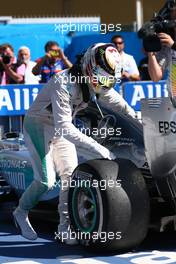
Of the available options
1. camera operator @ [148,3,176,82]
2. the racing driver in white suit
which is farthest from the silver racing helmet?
camera operator @ [148,3,176,82]

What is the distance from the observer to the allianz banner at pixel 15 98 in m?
9.30

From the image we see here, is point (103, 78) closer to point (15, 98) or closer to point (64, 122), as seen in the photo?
point (64, 122)

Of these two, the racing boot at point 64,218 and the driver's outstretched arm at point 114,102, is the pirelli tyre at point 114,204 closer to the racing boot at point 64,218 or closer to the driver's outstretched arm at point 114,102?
the racing boot at point 64,218

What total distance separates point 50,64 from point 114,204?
533 centimetres

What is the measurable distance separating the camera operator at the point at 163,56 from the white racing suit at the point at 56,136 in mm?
573

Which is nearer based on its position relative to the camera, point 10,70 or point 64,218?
point 64,218

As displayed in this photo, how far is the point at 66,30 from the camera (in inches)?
527

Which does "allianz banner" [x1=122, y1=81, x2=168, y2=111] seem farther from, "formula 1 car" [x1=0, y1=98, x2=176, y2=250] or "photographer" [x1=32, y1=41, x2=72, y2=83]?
"formula 1 car" [x1=0, y1=98, x2=176, y2=250]

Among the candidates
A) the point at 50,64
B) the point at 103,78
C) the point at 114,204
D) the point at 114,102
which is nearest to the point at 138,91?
the point at 50,64

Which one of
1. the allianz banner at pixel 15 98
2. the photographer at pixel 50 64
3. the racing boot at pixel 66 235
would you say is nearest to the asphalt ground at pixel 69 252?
the racing boot at pixel 66 235

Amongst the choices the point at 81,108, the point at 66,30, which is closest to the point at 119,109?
the point at 81,108

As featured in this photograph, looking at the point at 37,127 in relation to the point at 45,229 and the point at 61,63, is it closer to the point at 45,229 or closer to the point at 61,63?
the point at 45,229

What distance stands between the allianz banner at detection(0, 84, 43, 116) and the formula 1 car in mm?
3256

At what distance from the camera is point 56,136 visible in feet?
19.9
